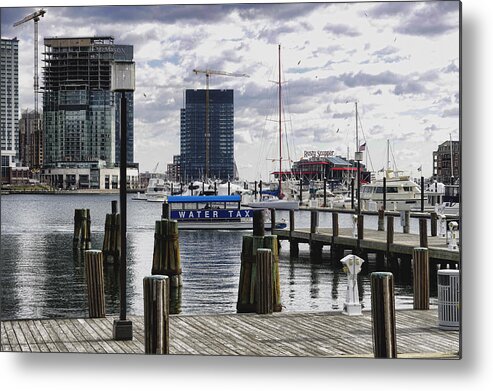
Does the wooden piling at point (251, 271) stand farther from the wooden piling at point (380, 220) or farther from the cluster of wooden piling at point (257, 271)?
the wooden piling at point (380, 220)

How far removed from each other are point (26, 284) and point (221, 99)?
981 cm

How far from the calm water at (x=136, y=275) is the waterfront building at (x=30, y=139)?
2.66m

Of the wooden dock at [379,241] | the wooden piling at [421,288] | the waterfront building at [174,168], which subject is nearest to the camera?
the wooden piling at [421,288]

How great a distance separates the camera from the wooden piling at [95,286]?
11.0 metres

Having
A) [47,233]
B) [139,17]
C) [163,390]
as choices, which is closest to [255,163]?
[139,17]

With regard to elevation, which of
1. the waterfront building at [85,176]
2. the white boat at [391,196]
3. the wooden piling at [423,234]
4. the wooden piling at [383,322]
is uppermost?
the waterfront building at [85,176]

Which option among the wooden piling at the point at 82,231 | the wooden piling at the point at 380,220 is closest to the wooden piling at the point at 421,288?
the wooden piling at the point at 380,220

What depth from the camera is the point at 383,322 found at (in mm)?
9125

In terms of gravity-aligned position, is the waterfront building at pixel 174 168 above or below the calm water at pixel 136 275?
above

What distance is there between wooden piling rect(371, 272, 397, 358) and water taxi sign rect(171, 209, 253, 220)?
3122 centimetres

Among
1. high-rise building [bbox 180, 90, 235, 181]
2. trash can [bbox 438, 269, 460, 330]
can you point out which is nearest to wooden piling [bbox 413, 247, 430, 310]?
trash can [bbox 438, 269, 460, 330]

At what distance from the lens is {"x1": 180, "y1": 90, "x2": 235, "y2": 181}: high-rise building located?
12938 mm

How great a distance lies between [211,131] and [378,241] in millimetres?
11014

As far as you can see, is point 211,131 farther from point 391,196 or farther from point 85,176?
point 391,196
